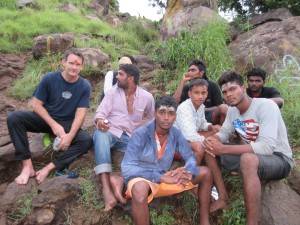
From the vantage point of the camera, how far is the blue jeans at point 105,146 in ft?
12.2

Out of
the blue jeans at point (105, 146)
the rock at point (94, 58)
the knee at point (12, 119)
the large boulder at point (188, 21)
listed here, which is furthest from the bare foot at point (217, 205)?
the large boulder at point (188, 21)

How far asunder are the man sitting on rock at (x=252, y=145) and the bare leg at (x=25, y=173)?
2.19 metres

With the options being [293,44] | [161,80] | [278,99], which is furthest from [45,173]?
[293,44]

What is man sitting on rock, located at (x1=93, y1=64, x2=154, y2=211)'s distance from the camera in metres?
3.88

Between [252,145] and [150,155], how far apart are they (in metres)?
1.04

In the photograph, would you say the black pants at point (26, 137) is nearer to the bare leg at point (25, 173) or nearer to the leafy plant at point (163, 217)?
the bare leg at point (25, 173)

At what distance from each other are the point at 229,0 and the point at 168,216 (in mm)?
7833

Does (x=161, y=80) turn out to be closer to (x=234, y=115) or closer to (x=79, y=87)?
(x=79, y=87)

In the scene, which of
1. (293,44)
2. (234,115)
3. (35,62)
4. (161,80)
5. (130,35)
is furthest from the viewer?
(130,35)

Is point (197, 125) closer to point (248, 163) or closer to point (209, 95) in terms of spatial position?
point (209, 95)

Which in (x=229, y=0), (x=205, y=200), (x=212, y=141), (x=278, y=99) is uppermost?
(x=229, y=0)

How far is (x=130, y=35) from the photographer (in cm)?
1146

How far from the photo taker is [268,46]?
693cm

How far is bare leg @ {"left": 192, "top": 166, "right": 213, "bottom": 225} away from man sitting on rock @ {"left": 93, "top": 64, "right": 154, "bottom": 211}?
1.09 m
